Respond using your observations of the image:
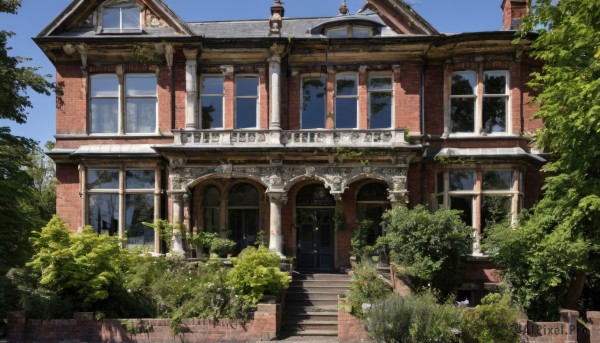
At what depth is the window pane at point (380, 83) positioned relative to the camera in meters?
19.9

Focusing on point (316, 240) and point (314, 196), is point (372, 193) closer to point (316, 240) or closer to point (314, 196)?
point (314, 196)

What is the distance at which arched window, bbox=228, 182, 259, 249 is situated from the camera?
2016 cm

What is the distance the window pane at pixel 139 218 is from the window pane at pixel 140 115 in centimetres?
253

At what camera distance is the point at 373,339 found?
13.1 meters

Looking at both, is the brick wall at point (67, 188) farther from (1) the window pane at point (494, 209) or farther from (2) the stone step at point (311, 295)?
(1) the window pane at point (494, 209)

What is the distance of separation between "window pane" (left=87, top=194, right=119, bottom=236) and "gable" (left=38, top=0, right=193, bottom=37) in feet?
19.9

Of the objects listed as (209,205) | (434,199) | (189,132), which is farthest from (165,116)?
(434,199)

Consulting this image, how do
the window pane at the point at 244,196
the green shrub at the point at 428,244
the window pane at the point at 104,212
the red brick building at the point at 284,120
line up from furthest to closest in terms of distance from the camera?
1. the window pane at the point at 244,196
2. the window pane at the point at 104,212
3. the red brick building at the point at 284,120
4. the green shrub at the point at 428,244

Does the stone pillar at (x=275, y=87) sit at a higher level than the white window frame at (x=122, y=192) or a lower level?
higher

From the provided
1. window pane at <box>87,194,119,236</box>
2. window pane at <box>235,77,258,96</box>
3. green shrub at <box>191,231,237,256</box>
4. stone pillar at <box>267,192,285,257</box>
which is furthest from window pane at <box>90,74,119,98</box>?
stone pillar at <box>267,192,285,257</box>

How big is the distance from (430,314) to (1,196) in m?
12.3

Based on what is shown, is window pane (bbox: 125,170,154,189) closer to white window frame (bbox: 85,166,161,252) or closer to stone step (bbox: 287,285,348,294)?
white window frame (bbox: 85,166,161,252)

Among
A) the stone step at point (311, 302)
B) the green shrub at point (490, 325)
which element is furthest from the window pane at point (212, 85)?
the green shrub at point (490, 325)

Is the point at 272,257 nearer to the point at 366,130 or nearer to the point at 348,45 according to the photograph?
the point at 366,130
